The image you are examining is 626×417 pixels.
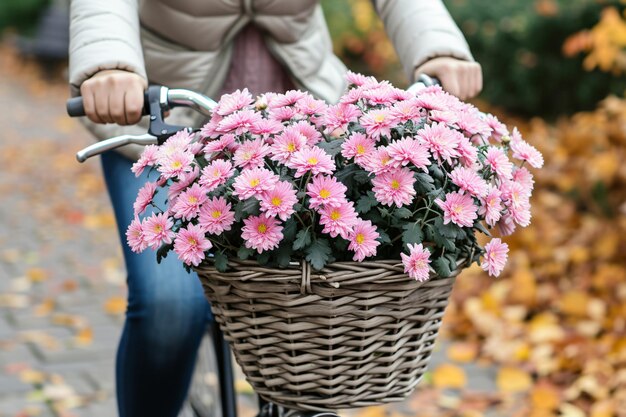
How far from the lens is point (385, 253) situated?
1453 mm

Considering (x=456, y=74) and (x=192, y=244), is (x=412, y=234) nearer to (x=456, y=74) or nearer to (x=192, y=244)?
(x=192, y=244)

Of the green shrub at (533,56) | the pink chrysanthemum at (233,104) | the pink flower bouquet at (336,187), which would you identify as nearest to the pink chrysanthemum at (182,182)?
the pink flower bouquet at (336,187)

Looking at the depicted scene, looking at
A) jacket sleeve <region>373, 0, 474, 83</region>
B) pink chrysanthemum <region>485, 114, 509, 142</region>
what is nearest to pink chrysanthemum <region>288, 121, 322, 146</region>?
pink chrysanthemum <region>485, 114, 509, 142</region>

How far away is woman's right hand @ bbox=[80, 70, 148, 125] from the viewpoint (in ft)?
5.47

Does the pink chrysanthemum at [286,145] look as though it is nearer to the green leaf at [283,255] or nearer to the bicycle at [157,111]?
the green leaf at [283,255]

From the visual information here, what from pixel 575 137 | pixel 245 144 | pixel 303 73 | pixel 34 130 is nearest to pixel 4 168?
pixel 34 130

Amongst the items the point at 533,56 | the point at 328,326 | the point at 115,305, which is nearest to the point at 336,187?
the point at 328,326

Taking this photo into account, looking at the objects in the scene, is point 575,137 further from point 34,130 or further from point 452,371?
point 34,130

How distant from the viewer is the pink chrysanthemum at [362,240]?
1375 mm

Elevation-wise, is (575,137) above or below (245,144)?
above

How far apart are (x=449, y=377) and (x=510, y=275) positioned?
0.99m

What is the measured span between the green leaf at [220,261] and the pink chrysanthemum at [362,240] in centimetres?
20

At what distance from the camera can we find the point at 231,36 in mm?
2055

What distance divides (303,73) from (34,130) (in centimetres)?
868
